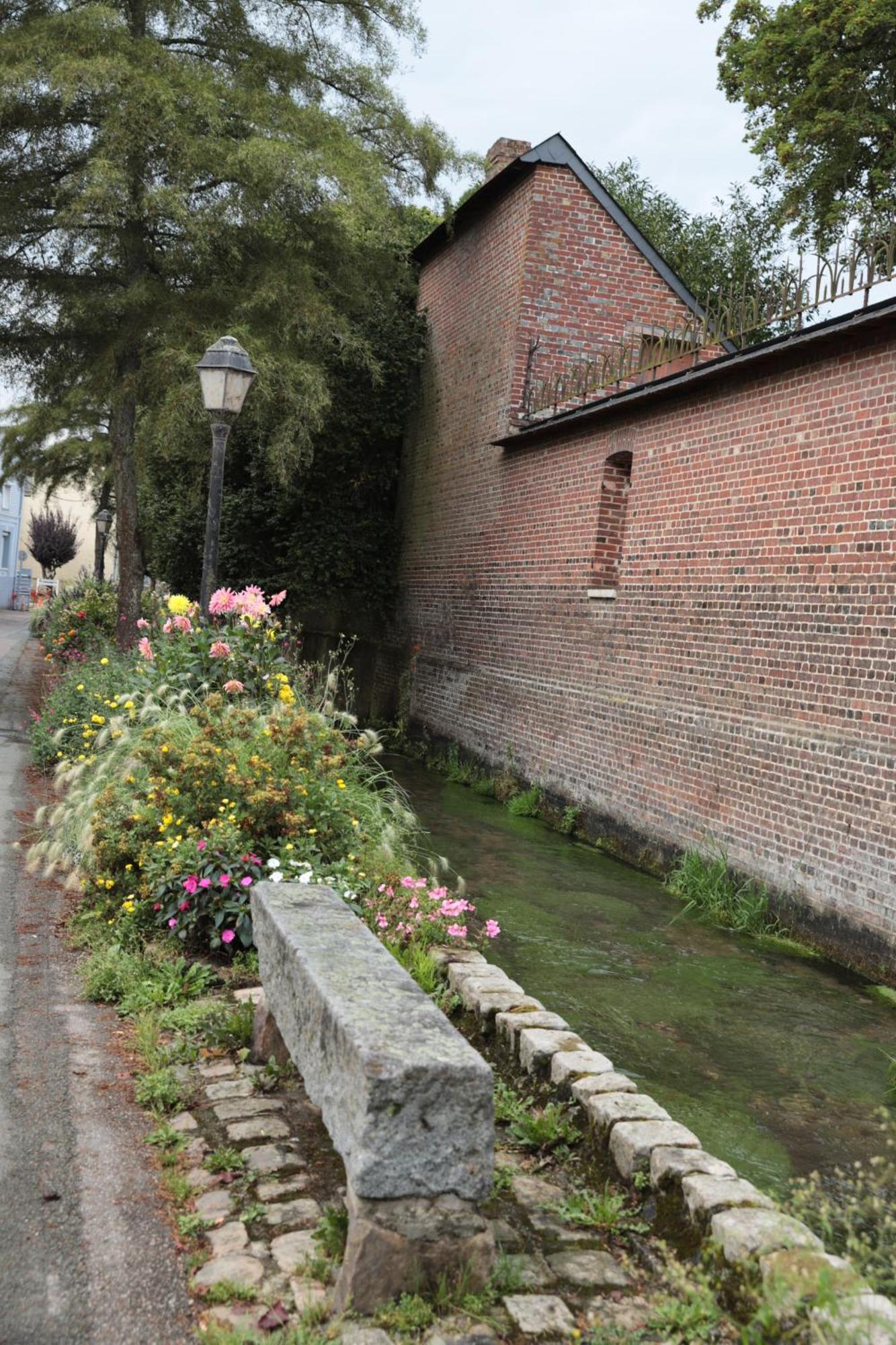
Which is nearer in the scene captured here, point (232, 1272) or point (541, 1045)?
point (232, 1272)

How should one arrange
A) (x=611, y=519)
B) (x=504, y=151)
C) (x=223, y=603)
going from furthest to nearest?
(x=504, y=151), (x=611, y=519), (x=223, y=603)

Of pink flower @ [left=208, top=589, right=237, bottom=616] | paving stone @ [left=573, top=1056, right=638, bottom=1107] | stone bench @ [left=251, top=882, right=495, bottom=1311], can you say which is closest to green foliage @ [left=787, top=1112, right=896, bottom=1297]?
paving stone @ [left=573, top=1056, right=638, bottom=1107]

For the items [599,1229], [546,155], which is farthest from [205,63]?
[599,1229]

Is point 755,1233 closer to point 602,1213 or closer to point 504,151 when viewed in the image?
point 602,1213

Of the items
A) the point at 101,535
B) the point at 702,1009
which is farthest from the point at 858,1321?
the point at 101,535

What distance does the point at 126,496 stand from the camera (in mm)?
14609

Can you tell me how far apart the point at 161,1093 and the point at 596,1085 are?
5.30ft

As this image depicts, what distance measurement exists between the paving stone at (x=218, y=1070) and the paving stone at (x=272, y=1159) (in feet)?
2.02

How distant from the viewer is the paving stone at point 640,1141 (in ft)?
12.0

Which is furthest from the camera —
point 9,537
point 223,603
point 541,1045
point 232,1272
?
point 9,537

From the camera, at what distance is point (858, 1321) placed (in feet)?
8.54

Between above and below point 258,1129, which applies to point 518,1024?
above

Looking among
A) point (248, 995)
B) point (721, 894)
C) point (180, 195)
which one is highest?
point (180, 195)

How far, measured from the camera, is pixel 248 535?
1980 centimetres
